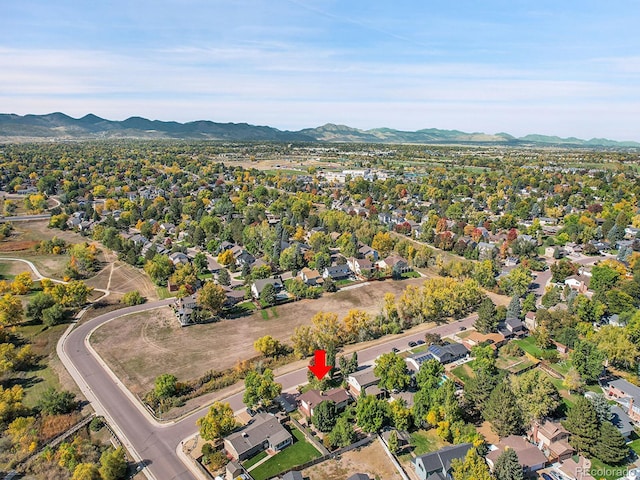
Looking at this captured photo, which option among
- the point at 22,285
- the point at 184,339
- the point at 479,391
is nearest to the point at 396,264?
the point at 479,391

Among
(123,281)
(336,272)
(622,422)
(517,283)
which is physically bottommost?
(123,281)

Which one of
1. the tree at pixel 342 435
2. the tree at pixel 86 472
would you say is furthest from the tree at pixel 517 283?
the tree at pixel 86 472

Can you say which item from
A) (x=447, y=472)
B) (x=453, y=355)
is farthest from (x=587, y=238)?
(x=447, y=472)

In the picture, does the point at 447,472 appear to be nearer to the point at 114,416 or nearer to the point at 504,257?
the point at 114,416

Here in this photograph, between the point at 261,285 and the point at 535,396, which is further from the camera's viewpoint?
the point at 261,285

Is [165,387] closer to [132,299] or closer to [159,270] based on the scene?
[132,299]

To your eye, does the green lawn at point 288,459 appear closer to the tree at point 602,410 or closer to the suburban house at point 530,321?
the tree at point 602,410
